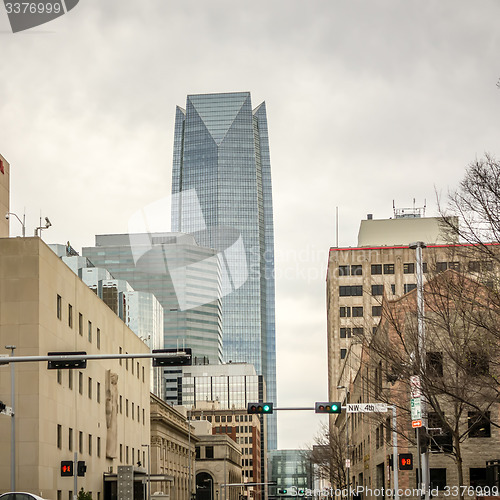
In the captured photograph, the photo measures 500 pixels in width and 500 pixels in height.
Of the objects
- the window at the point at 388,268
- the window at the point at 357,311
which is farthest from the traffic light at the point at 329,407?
the window at the point at 357,311

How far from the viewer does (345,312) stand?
426ft

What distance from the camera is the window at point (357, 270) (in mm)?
126875

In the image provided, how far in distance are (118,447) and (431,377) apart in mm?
49395

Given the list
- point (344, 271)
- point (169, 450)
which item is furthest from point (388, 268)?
point (169, 450)

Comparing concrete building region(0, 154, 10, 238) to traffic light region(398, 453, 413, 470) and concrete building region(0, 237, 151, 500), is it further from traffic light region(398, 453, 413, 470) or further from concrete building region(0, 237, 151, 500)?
traffic light region(398, 453, 413, 470)

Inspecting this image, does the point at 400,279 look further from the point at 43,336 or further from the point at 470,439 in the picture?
→ the point at 43,336

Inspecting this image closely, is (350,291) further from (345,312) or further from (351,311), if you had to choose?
(345,312)

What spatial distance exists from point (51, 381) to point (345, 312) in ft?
262

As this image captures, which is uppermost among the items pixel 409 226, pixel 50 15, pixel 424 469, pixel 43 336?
pixel 409 226

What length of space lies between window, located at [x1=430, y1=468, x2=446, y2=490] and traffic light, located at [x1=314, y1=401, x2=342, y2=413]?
9665mm

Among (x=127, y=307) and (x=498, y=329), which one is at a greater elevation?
(x=127, y=307)

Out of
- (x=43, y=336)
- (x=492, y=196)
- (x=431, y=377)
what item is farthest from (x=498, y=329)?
(x=43, y=336)

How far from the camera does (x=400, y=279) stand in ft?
400

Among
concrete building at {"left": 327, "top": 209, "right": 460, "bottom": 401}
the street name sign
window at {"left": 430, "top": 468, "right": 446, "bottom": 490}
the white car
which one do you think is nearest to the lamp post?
the street name sign
